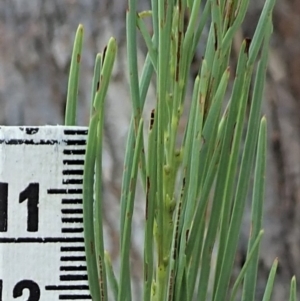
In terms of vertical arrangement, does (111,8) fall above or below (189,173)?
above

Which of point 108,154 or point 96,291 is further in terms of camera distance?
point 108,154

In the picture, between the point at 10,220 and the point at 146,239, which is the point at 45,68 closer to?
the point at 10,220

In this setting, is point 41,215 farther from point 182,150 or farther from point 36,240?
point 182,150

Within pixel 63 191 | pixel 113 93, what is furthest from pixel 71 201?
pixel 113 93

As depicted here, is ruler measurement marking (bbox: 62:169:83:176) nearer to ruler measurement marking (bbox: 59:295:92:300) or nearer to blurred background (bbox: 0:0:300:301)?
ruler measurement marking (bbox: 59:295:92:300)

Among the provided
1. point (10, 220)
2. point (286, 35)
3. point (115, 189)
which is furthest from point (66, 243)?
point (286, 35)

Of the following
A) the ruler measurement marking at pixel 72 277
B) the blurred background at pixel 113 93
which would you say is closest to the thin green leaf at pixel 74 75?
the ruler measurement marking at pixel 72 277

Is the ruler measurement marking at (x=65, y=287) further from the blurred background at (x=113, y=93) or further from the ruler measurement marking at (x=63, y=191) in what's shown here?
the blurred background at (x=113, y=93)

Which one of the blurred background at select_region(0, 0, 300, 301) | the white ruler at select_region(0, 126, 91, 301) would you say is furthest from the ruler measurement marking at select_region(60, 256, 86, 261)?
the blurred background at select_region(0, 0, 300, 301)

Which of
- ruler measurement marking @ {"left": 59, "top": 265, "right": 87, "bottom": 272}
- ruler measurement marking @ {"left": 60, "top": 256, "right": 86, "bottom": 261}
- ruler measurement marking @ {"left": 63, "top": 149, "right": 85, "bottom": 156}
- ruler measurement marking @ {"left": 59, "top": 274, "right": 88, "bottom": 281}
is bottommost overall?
ruler measurement marking @ {"left": 59, "top": 274, "right": 88, "bottom": 281}
